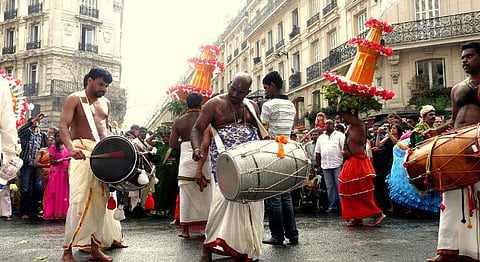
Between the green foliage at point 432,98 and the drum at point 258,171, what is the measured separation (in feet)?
57.3

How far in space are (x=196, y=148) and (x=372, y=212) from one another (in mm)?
3831

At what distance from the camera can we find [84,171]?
473 cm

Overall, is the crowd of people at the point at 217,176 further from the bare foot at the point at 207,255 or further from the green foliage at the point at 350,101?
the green foliage at the point at 350,101

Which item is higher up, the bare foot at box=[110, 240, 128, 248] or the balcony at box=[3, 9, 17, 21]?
the balcony at box=[3, 9, 17, 21]

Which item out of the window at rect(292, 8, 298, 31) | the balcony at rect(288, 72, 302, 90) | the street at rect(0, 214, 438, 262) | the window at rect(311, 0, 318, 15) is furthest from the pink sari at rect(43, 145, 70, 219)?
the window at rect(292, 8, 298, 31)

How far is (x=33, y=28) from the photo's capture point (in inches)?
1419

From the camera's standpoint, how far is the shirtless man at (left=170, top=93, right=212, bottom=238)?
6680 mm

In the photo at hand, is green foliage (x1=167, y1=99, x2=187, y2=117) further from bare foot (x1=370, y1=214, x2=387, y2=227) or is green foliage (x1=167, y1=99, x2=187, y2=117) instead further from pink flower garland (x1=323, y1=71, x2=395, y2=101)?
bare foot (x1=370, y1=214, x2=387, y2=227)

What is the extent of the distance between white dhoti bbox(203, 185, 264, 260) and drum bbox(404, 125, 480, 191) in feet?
5.52

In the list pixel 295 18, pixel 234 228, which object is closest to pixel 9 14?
pixel 295 18

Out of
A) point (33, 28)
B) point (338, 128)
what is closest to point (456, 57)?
point (338, 128)

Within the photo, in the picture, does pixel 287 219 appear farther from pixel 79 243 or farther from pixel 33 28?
pixel 33 28

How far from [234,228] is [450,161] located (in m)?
2.11

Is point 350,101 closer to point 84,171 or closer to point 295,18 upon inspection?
point 84,171
